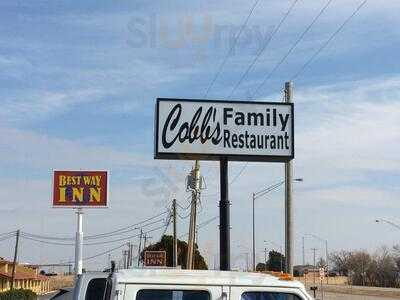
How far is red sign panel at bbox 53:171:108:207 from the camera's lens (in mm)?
29469

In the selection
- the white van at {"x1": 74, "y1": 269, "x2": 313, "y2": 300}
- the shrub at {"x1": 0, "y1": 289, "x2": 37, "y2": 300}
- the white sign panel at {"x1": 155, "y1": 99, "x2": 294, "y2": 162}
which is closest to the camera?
the white van at {"x1": 74, "y1": 269, "x2": 313, "y2": 300}

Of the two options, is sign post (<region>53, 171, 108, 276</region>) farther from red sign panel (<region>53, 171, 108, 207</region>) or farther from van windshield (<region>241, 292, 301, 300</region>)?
van windshield (<region>241, 292, 301, 300</region>)

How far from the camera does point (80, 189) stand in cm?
3072

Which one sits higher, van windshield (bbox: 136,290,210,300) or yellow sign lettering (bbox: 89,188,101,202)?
yellow sign lettering (bbox: 89,188,101,202)

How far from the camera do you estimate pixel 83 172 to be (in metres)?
31.1

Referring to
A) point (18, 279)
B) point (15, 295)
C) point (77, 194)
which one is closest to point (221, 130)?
point (77, 194)

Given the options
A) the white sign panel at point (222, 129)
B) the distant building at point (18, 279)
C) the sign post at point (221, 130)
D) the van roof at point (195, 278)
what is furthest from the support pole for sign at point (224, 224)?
the distant building at point (18, 279)

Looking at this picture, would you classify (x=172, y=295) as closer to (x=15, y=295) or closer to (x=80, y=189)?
(x=80, y=189)

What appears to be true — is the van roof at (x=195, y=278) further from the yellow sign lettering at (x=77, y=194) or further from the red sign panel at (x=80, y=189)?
the yellow sign lettering at (x=77, y=194)

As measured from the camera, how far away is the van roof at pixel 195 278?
577 cm

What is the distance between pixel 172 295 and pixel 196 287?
0.21 metres

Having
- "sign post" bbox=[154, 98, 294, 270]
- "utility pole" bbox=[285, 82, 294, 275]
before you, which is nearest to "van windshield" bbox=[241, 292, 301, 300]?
"sign post" bbox=[154, 98, 294, 270]

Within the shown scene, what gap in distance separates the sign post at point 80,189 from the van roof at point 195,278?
22.9 meters

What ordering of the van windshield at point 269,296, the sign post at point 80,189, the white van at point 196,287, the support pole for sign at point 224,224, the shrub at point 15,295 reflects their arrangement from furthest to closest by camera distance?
the shrub at point 15,295 < the sign post at point 80,189 < the support pole for sign at point 224,224 < the van windshield at point 269,296 < the white van at point 196,287
